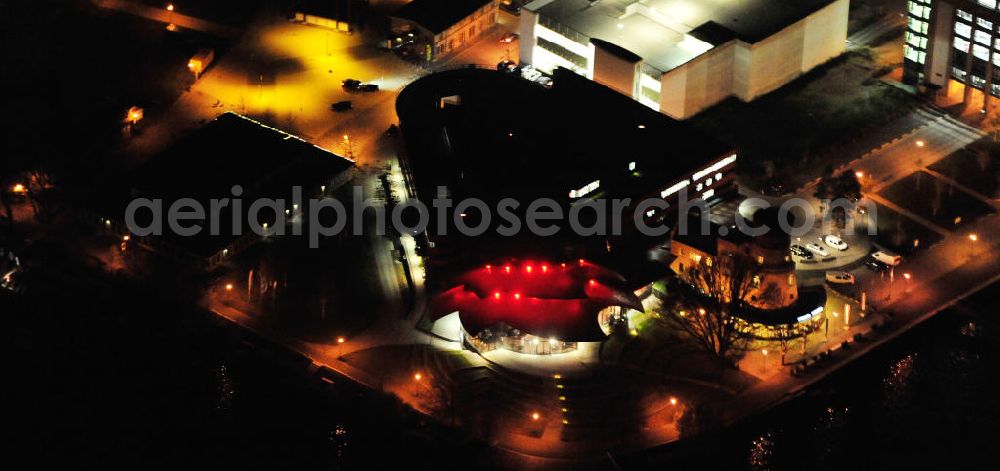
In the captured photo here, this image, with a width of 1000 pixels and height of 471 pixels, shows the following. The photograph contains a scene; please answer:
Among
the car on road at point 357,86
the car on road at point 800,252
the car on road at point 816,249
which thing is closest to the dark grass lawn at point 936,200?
the car on road at point 816,249

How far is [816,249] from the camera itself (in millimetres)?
107000

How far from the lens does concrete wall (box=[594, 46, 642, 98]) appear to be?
121m

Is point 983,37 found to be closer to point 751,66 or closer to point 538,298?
point 751,66

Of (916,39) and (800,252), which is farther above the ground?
(916,39)

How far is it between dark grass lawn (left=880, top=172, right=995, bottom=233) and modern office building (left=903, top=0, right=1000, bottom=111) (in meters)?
11.0

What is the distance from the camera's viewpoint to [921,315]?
100312 millimetres

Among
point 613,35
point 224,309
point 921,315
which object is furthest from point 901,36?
point 224,309

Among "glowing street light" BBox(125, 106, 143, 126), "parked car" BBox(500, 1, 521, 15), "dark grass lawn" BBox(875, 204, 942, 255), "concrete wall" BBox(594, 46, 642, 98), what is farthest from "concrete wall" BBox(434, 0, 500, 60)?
"dark grass lawn" BBox(875, 204, 942, 255)

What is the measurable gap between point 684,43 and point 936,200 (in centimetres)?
2440

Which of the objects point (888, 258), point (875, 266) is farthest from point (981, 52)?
point (875, 266)

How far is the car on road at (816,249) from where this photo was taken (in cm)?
10669

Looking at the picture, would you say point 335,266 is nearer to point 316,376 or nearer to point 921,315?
point 316,376

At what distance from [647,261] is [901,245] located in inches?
750

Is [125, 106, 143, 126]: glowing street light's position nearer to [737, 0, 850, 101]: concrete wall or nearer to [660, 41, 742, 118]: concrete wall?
[660, 41, 742, 118]: concrete wall
